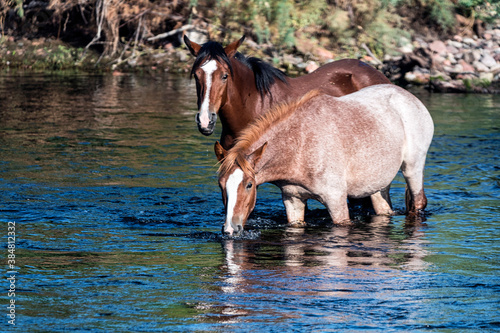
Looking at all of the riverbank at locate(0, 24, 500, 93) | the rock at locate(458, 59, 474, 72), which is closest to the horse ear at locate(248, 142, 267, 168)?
the riverbank at locate(0, 24, 500, 93)

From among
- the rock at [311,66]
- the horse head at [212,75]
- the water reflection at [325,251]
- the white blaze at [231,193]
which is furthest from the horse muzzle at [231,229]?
the rock at [311,66]

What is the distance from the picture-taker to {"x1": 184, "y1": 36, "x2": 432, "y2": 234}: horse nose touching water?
759 centimetres

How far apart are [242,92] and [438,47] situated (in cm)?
1570

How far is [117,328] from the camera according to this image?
16.9 ft

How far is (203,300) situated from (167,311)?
345 mm

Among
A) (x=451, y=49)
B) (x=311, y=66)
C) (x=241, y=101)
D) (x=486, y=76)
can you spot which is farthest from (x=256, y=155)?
(x=451, y=49)

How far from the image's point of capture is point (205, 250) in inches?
290

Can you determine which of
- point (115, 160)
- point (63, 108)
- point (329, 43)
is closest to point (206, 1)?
point (329, 43)

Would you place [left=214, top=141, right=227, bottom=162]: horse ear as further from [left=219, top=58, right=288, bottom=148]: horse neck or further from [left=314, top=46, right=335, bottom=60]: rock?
[left=314, top=46, right=335, bottom=60]: rock

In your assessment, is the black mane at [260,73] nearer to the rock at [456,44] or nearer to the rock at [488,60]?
the rock at [488,60]

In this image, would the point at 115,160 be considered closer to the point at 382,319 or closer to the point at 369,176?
the point at 369,176

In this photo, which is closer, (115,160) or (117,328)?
(117,328)

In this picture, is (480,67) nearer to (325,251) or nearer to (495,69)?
(495,69)

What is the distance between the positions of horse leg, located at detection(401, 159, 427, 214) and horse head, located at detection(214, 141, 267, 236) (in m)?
2.43
